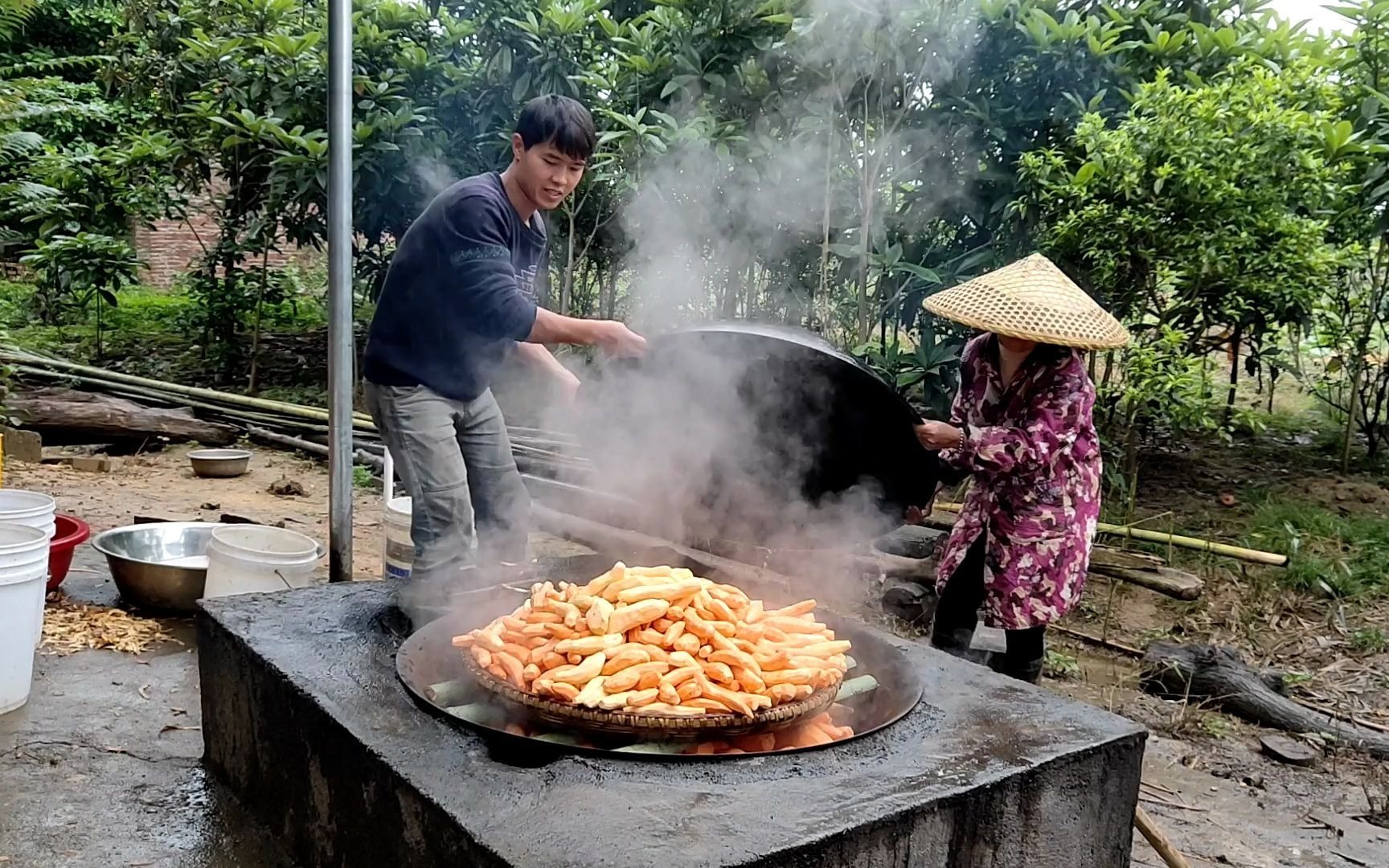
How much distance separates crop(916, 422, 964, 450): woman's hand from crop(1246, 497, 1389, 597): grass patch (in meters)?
3.91

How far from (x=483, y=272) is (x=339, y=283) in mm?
881

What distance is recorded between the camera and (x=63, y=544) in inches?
190

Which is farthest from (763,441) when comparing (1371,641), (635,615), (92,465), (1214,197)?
(92,465)

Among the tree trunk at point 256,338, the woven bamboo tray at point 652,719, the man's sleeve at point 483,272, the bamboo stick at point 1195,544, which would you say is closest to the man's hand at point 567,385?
the man's sleeve at point 483,272

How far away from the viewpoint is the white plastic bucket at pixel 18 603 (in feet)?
12.0

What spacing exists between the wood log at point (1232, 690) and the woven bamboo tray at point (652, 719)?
3422 mm

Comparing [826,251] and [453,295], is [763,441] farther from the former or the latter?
[826,251]

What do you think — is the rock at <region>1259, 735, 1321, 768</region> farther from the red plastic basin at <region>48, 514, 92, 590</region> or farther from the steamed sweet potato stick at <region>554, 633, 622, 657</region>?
the red plastic basin at <region>48, 514, 92, 590</region>

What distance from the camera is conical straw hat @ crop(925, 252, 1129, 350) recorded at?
382 cm

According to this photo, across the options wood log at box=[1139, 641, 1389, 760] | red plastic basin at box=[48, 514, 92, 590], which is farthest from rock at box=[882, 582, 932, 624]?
red plastic basin at box=[48, 514, 92, 590]

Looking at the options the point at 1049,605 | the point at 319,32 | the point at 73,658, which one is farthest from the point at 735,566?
the point at 319,32

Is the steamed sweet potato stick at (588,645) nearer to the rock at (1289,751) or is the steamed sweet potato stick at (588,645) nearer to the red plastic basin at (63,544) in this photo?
the red plastic basin at (63,544)

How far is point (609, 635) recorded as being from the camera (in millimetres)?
2855

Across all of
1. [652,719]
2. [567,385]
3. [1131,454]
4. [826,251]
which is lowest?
[652,719]
